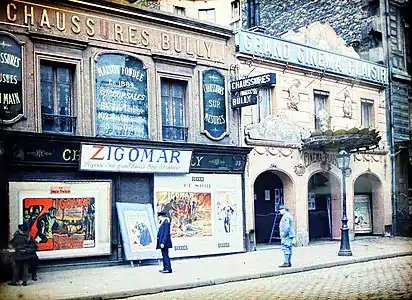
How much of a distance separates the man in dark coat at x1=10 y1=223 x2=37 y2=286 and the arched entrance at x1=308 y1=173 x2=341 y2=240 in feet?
42.8

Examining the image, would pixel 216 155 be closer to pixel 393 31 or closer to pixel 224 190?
pixel 224 190

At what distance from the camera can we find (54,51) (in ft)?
52.0

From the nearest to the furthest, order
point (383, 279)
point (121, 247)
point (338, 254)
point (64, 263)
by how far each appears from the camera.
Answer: point (383, 279) → point (64, 263) → point (121, 247) → point (338, 254)

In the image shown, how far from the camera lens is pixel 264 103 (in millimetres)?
21359

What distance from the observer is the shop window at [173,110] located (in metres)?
18.2

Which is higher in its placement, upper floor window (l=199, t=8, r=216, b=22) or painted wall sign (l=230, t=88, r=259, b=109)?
upper floor window (l=199, t=8, r=216, b=22)

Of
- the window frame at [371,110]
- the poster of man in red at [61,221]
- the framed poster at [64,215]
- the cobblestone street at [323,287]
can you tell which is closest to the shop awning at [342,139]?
the window frame at [371,110]

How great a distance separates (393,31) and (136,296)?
19556 millimetres

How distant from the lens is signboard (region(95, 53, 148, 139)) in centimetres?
1667

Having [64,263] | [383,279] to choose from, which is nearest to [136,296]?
[64,263]

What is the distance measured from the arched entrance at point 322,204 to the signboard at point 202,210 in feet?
17.9

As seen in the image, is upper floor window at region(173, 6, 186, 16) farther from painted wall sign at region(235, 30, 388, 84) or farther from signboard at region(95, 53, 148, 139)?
signboard at region(95, 53, 148, 139)

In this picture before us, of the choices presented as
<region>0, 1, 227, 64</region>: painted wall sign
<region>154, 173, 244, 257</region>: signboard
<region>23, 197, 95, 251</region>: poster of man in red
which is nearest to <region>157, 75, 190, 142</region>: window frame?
<region>0, 1, 227, 64</region>: painted wall sign

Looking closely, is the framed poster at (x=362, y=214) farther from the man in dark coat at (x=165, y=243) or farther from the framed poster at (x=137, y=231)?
the man in dark coat at (x=165, y=243)
